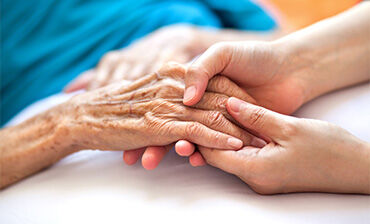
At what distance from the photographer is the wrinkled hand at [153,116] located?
805mm

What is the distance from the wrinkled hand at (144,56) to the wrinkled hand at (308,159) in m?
0.68

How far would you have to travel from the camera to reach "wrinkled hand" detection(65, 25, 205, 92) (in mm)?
1312

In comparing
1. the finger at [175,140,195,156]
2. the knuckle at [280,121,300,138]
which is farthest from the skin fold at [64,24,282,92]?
the knuckle at [280,121,300,138]

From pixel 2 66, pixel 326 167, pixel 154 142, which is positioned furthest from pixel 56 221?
pixel 2 66

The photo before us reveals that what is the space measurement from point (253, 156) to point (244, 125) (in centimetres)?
10

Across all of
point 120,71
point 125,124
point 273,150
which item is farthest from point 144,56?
point 273,150

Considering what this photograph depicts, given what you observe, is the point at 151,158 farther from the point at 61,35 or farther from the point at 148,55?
the point at 61,35

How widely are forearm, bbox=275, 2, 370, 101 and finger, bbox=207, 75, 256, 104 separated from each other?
20 centimetres

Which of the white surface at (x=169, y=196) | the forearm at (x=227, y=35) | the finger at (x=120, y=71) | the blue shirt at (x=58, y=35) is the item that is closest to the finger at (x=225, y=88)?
the white surface at (x=169, y=196)

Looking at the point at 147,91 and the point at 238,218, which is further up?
the point at 147,91

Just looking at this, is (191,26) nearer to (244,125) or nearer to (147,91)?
(147,91)

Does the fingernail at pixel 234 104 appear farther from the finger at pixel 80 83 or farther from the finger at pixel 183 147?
the finger at pixel 80 83

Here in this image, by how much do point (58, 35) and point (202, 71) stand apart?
985 mm

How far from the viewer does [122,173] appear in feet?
2.91
